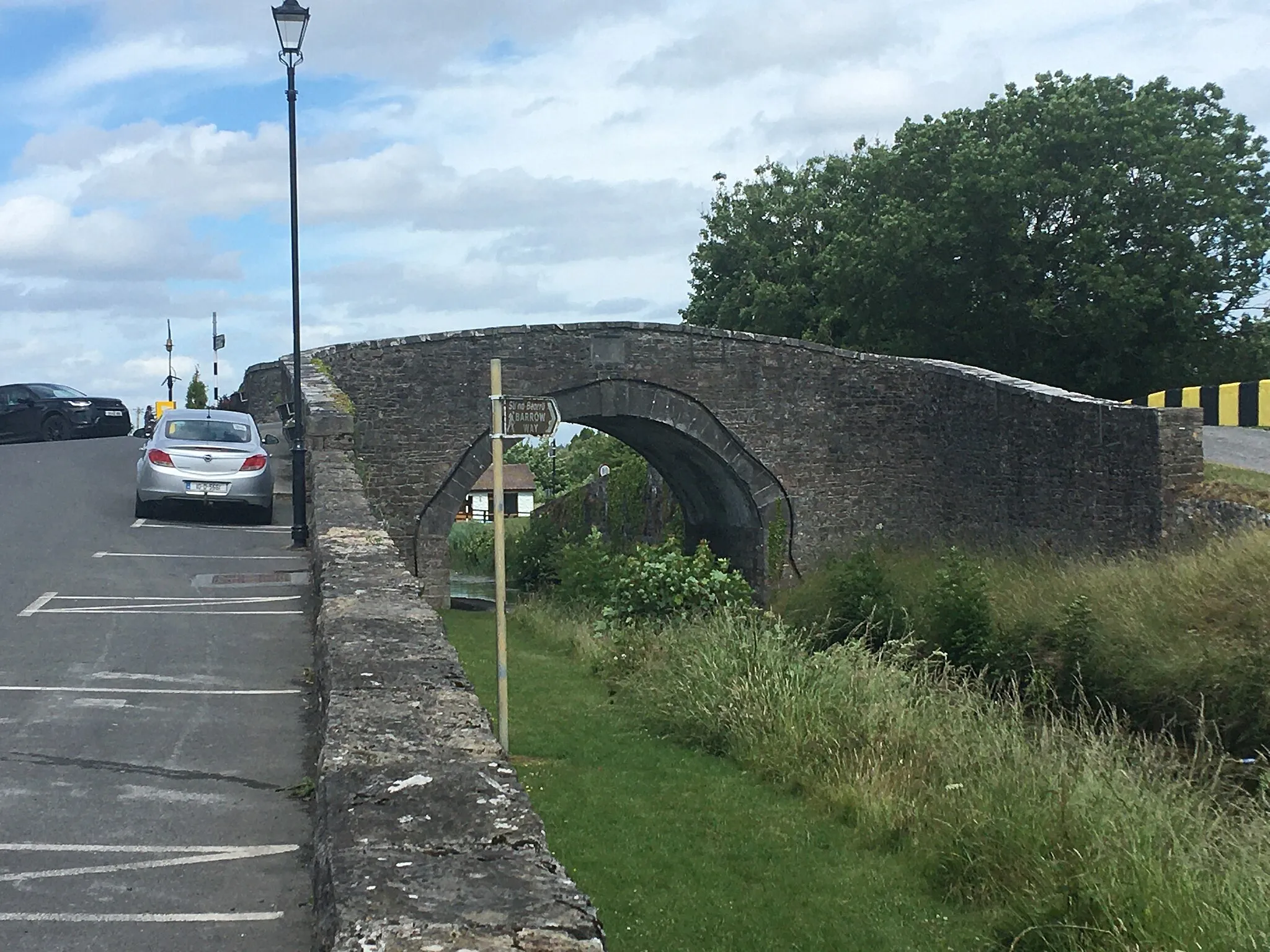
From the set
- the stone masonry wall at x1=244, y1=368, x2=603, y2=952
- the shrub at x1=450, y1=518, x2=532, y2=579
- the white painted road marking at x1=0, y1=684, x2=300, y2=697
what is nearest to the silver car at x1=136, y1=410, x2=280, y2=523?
the white painted road marking at x1=0, y1=684, x2=300, y2=697

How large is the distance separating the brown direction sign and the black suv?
76.5ft

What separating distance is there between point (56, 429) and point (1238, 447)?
23.5m

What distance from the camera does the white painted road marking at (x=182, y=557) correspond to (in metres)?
13.9

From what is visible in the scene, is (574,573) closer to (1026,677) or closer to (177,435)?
(177,435)

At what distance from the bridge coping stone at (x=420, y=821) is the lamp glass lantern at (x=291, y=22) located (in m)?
9.89

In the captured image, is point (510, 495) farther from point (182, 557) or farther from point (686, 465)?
point (182, 557)

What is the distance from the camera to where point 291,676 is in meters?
8.13

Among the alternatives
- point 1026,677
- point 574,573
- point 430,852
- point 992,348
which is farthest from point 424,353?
point 430,852

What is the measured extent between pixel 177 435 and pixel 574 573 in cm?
909

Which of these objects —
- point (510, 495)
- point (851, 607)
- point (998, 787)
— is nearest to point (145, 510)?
point (851, 607)

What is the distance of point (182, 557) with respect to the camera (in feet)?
46.1

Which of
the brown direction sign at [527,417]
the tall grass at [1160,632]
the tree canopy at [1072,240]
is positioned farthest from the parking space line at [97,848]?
the tree canopy at [1072,240]

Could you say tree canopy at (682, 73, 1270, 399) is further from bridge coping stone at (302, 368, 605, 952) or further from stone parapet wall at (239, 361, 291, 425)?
bridge coping stone at (302, 368, 605, 952)

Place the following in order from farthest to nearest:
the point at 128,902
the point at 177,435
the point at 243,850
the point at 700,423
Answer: the point at 700,423
the point at 177,435
the point at 243,850
the point at 128,902
